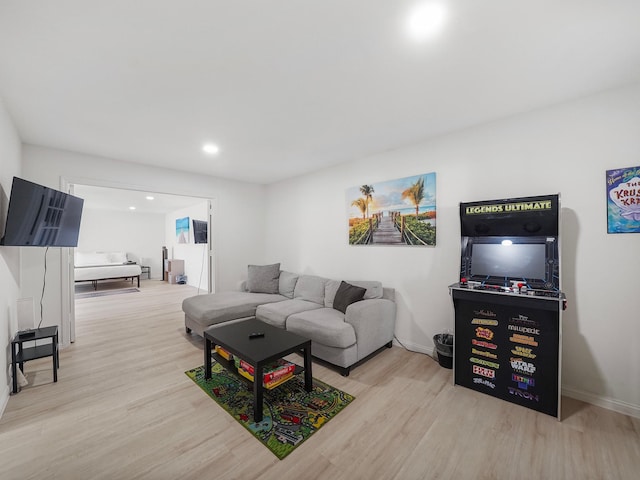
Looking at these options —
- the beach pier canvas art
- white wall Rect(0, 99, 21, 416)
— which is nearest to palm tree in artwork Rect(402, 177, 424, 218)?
the beach pier canvas art

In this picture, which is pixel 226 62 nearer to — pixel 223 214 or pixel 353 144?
pixel 353 144

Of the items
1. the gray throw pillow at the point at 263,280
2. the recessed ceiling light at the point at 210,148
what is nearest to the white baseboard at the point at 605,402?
the gray throw pillow at the point at 263,280

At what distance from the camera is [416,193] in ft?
10.4

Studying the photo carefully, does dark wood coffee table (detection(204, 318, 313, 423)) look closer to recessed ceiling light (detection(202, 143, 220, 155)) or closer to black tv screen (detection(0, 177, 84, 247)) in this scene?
black tv screen (detection(0, 177, 84, 247))

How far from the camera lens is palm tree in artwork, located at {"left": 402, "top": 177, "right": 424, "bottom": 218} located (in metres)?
3.12

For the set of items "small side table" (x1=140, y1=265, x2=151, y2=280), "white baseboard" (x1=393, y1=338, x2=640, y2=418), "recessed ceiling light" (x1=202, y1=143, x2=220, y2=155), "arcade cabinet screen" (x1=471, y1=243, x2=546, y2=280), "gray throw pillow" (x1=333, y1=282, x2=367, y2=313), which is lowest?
"white baseboard" (x1=393, y1=338, x2=640, y2=418)

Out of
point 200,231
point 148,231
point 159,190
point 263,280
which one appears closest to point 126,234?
point 148,231

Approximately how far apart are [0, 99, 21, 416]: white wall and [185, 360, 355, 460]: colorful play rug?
4.64 ft

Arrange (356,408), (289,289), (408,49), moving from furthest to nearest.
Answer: (289,289), (356,408), (408,49)

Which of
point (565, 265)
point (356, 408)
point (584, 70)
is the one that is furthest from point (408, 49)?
point (356, 408)

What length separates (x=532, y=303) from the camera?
78.1 inches

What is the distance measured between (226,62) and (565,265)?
3.08 metres

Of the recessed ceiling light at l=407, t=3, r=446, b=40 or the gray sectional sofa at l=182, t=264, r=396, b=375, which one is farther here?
the gray sectional sofa at l=182, t=264, r=396, b=375

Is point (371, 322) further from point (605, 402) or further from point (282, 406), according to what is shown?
point (605, 402)
